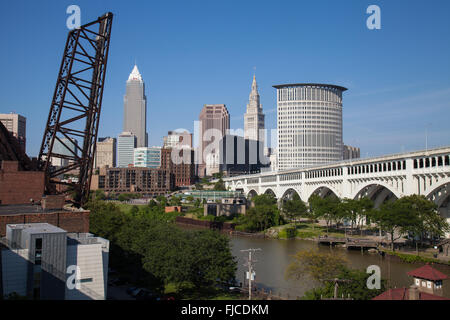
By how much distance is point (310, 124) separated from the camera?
14988cm

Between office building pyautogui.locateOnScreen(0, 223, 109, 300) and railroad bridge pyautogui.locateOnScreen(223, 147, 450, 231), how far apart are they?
38758mm

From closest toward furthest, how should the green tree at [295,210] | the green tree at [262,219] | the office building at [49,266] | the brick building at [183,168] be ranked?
the office building at [49,266] < the green tree at [262,219] < the green tree at [295,210] < the brick building at [183,168]

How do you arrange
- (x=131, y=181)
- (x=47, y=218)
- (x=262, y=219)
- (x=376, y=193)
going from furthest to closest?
(x=131, y=181), (x=262, y=219), (x=376, y=193), (x=47, y=218)

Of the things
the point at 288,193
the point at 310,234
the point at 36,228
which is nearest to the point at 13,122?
the point at 288,193

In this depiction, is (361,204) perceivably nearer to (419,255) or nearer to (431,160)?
(431,160)

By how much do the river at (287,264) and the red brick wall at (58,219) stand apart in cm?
1225

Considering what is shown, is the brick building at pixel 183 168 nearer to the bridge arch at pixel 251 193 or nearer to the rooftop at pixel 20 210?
the bridge arch at pixel 251 193

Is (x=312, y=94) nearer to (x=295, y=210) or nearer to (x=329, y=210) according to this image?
(x=295, y=210)

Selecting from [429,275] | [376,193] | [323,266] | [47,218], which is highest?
[376,193]

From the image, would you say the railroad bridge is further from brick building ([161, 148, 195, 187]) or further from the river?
brick building ([161, 148, 195, 187])

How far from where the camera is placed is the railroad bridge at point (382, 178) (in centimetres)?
4559

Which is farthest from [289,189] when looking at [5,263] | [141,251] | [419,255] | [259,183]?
[5,263]

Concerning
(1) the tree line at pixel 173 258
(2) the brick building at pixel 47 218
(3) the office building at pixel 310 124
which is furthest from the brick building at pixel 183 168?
(2) the brick building at pixel 47 218

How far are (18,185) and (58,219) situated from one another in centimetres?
657
